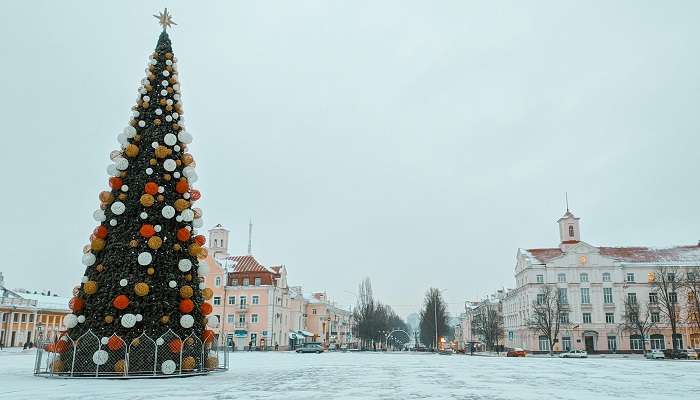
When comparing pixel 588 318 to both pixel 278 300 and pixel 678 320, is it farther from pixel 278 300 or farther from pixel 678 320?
pixel 278 300

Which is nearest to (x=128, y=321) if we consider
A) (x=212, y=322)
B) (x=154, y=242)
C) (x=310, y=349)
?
(x=154, y=242)

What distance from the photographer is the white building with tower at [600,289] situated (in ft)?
232

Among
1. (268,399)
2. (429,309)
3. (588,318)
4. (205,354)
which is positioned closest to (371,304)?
(429,309)

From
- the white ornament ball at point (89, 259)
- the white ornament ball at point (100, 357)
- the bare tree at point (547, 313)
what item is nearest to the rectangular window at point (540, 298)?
the bare tree at point (547, 313)

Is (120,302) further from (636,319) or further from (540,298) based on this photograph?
(636,319)

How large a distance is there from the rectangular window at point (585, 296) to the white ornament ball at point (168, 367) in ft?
221

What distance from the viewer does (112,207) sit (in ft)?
63.8

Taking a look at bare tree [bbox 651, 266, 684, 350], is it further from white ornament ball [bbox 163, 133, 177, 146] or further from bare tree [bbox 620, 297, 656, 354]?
white ornament ball [bbox 163, 133, 177, 146]

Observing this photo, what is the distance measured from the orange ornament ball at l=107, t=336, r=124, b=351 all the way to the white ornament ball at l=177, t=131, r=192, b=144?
7900 millimetres

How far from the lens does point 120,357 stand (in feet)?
59.5

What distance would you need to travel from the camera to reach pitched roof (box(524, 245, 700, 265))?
74.6 meters

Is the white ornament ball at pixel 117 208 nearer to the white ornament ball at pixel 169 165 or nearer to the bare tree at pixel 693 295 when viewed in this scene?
the white ornament ball at pixel 169 165

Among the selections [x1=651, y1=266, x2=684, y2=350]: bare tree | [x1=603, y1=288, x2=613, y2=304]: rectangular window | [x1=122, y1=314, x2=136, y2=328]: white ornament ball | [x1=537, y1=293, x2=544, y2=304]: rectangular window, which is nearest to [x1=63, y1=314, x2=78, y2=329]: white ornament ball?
[x1=122, y1=314, x2=136, y2=328]: white ornament ball

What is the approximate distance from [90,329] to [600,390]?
55.6ft
